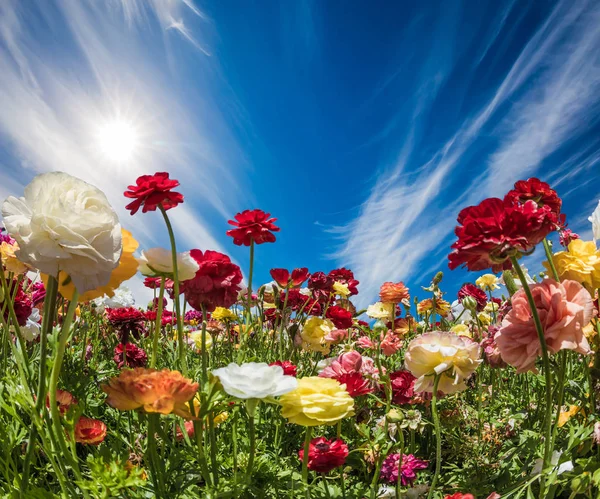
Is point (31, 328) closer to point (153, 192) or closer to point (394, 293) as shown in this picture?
point (153, 192)

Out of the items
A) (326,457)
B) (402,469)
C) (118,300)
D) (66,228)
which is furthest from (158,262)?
(118,300)

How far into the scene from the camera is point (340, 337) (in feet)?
7.72

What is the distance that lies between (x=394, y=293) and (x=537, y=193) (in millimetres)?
1764

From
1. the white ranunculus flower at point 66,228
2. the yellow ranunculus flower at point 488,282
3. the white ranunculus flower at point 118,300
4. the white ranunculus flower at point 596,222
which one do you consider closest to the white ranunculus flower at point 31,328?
the white ranunculus flower at point 118,300

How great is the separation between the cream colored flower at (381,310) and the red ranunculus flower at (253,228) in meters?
1.57

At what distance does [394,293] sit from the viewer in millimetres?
3254

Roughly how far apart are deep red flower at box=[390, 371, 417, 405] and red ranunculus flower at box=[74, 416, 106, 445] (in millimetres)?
1125

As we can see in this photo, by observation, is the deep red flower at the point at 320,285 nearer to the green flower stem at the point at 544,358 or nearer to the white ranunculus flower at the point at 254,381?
the green flower stem at the point at 544,358

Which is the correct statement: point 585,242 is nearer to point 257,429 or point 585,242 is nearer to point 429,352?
point 429,352

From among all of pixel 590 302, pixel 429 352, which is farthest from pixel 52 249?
pixel 590 302

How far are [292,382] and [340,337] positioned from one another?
4.86 ft

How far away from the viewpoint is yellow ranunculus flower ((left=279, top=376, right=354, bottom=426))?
100 cm

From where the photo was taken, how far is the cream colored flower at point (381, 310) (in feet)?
11.5

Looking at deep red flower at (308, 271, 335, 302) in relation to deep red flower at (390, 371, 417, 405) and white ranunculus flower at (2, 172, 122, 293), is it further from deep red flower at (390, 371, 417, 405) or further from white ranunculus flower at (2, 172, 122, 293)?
white ranunculus flower at (2, 172, 122, 293)
